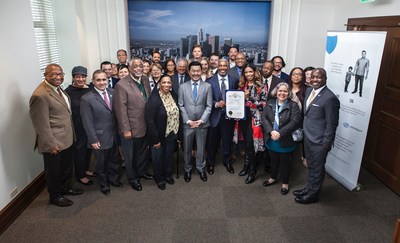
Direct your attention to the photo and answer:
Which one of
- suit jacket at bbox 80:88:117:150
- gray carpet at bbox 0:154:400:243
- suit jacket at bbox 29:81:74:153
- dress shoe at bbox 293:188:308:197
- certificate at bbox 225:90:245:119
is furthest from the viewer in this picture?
certificate at bbox 225:90:245:119

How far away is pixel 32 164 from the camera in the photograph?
3514 mm

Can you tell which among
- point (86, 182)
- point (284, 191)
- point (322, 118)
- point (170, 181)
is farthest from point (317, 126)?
point (86, 182)

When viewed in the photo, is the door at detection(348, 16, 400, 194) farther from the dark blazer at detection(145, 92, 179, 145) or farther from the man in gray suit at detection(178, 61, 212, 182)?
the dark blazer at detection(145, 92, 179, 145)

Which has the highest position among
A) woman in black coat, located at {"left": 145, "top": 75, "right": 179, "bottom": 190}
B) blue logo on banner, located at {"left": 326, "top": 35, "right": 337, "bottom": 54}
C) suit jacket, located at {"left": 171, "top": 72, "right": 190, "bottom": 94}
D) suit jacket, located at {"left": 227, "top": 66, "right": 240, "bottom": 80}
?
blue logo on banner, located at {"left": 326, "top": 35, "right": 337, "bottom": 54}

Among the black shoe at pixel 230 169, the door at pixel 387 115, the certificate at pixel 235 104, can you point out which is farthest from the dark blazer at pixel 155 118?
the door at pixel 387 115

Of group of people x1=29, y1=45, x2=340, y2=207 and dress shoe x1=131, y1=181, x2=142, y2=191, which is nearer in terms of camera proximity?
group of people x1=29, y1=45, x2=340, y2=207

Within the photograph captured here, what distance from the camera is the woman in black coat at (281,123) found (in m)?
3.27

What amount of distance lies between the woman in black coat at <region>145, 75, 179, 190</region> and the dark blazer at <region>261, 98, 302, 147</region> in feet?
3.74

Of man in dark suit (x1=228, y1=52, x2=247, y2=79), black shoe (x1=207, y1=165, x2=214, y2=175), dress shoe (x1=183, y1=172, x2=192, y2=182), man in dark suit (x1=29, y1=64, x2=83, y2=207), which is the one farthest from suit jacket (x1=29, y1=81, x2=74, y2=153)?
man in dark suit (x1=228, y1=52, x2=247, y2=79)

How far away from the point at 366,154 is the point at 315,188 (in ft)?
5.14

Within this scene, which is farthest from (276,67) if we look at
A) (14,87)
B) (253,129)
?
(14,87)

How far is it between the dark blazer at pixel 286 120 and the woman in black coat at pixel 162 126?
114cm

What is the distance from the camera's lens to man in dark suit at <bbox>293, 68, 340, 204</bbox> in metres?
2.98

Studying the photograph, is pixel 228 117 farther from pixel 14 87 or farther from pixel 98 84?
pixel 14 87
